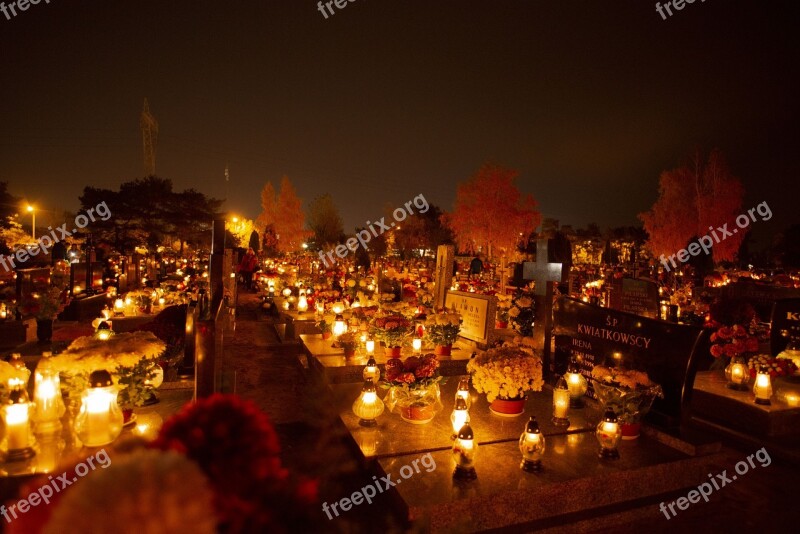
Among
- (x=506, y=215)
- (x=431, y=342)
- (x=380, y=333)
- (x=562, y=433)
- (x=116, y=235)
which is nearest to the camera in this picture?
(x=562, y=433)

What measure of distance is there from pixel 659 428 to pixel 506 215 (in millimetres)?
49287

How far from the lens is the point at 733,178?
45000 millimetres

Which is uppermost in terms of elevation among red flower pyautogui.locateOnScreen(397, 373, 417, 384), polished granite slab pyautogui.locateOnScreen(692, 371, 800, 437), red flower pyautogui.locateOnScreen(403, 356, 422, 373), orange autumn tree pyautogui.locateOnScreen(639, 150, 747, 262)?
orange autumn tree pyautogui.locateOnScreen(639, 150, 747, 262)

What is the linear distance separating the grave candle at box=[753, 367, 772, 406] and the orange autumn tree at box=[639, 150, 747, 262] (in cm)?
4529

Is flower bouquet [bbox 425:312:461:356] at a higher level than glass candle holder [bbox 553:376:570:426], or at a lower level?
higher

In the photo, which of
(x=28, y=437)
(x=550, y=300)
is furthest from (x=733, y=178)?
(x=28, y=437)

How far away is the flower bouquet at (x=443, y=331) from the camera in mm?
8438

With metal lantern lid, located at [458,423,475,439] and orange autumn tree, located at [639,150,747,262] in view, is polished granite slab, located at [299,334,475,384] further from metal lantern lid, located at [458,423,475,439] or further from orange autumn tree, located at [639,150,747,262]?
orange autumn tree, located at [639,150,747,262]

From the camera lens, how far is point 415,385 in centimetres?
531

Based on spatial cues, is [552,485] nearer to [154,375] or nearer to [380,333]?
[154,375]

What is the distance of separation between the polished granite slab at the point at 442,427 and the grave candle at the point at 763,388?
8.02 feet

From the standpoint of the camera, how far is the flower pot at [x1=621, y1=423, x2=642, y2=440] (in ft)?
16.3

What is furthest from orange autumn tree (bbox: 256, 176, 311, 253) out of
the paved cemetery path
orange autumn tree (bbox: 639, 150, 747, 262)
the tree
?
the paved cemetery path

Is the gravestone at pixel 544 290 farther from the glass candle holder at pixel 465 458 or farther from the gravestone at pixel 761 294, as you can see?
the gravestone at pixel 761 294
